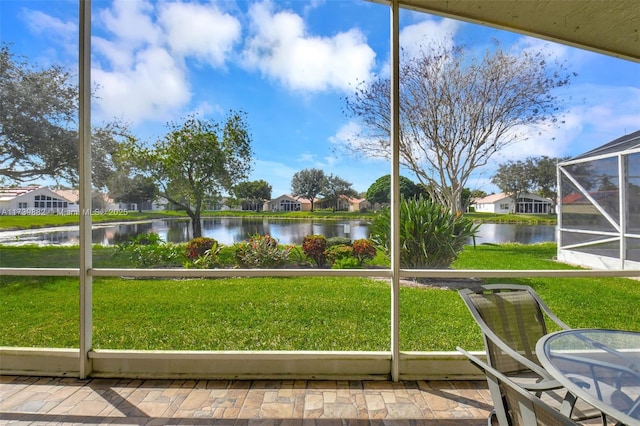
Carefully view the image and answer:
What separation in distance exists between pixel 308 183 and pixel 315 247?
2.28 ft

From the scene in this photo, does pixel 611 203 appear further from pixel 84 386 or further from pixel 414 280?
pixel 84 386

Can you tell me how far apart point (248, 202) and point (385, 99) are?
1821 millimetres

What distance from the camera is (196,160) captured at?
10.9 ft

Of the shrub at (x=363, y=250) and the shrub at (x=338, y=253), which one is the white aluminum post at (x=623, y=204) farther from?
the shrub at (x=338, y=253)

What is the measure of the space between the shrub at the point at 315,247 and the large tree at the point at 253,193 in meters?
0.61

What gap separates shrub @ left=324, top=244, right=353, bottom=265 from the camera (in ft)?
11.1

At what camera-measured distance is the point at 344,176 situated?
3.46 metres

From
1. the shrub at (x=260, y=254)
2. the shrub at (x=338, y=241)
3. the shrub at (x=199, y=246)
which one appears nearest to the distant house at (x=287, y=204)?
the shrub at (x=260, y=254)

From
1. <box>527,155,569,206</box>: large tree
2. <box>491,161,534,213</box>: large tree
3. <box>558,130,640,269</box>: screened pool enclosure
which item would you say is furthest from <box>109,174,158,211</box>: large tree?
<box>558,130,640,269</box>: screened pool enclosure

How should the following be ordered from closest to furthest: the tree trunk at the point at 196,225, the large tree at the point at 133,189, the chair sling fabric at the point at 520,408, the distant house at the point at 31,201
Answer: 1. the chair sling fabric at the point at 520,408
2. the distant house at the point at 31,201
3. the large tree at the point at 133,189
4. the tree trunk at the point at 196,225

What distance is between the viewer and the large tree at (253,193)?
129 inches

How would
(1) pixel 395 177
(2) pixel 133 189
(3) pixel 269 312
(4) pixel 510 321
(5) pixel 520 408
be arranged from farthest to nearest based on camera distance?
(3) pixel 269 312 < (2) pixel 133 189 < (1) pixel 395 177 < (4) pixel 510 321 < (5) pixel 520 408

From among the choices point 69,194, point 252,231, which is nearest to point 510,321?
point 252,231

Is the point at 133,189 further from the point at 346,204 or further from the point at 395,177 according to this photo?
the point at 395,177
